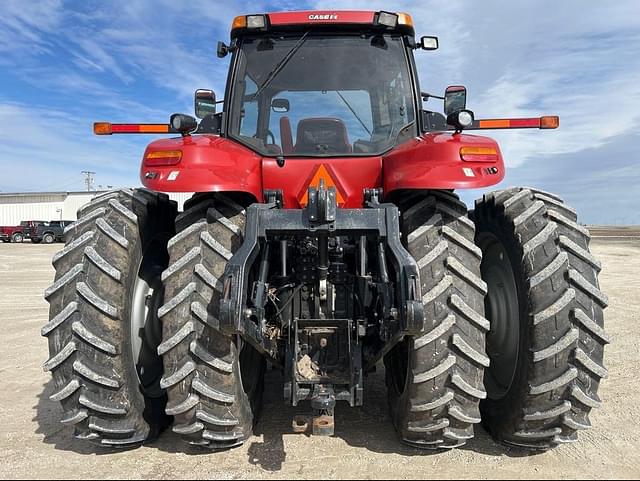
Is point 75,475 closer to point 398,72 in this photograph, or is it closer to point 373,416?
point 373,416

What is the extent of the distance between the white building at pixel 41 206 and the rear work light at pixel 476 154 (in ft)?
156

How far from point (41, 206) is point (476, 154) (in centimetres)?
5036

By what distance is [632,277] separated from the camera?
12.1m

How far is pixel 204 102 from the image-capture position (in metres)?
4.02

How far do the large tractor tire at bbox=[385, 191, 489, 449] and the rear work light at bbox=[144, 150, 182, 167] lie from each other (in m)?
1.40

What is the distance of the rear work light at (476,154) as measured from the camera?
8.80 feet

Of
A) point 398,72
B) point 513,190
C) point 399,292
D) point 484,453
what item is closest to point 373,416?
point 484,453

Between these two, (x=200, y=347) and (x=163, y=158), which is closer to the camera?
(x=200, y=347)

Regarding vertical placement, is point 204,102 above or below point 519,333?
above

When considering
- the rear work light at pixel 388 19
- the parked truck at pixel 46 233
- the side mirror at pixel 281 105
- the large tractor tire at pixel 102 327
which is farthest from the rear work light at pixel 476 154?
the parked truck at pixel 46 233

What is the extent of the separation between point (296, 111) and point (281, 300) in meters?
1.44

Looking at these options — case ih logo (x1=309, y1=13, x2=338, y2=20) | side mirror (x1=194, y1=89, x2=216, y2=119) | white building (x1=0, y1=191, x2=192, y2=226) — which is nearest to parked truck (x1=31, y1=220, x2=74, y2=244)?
white building (x1=0, y1=191, x2=192, y2=226)

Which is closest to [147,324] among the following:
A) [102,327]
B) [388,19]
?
[102,327]

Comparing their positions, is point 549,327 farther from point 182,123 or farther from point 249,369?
point 182,123
